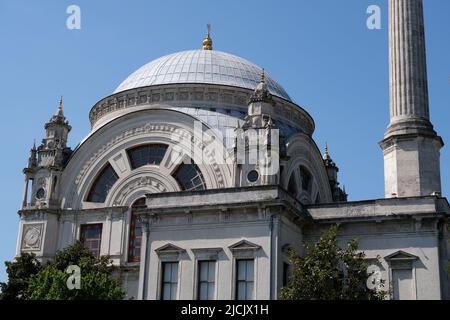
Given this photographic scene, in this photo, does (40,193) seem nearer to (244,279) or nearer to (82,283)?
(82,283)

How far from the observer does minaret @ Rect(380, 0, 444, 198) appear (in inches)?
1360

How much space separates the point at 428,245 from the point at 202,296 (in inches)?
394

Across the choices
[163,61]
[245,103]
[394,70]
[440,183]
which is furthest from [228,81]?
[440,183]

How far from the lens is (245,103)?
44.0m

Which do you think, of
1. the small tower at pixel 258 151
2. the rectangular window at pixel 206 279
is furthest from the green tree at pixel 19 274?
the small tower at pixel 258 151

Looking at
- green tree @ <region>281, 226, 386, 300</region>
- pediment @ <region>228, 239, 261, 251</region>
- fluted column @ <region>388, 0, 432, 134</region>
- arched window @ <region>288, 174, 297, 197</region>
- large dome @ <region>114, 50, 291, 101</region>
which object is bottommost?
green tree @ <region>281, 226, 386, 300</region>

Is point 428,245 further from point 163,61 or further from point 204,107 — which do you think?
point 163,61

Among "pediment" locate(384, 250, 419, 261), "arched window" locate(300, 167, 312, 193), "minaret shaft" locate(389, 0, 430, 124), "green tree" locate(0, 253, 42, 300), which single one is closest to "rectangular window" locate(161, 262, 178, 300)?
"green tree" locate(0, 253, 42, 300)

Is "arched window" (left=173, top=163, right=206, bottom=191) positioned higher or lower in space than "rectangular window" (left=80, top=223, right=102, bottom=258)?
higher

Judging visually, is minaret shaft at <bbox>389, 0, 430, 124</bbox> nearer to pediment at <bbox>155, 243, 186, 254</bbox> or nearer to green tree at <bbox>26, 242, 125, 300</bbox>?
pediment at <bbox>155, 243, 186, 254</bbox>

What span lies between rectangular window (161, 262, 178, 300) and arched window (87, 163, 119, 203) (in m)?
10.7

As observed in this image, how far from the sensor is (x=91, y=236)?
1635 inches

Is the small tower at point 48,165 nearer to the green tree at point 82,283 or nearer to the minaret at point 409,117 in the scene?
the green tree at point 82,283

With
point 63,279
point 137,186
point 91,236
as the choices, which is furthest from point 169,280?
point 91,236
